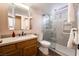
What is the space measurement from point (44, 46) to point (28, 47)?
0.83 ft

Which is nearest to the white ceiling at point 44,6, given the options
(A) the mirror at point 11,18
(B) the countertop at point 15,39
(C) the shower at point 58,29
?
(C) the shower at point 58,29

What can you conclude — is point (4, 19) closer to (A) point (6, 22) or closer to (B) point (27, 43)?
(A) point (6, 22)

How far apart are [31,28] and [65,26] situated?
52 cm

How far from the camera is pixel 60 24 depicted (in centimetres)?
151

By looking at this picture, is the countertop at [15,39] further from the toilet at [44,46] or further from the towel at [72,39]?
the towel at [72,39]

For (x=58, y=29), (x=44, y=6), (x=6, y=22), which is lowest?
(x=58, y=29)

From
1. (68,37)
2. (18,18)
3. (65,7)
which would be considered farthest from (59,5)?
(18,18)

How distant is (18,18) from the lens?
150 centimetres

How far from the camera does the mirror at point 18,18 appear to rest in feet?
4.82

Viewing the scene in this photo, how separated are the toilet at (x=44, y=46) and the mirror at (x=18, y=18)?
324 millimetres

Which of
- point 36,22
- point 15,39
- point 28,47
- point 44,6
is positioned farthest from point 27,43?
point 44,6

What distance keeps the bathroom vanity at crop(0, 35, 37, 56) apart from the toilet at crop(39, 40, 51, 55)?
10cm

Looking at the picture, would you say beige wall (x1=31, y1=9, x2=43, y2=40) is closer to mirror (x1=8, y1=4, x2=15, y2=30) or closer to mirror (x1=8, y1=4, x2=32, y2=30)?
mirror (x1=8, y1=4, x2=32, y2=30)

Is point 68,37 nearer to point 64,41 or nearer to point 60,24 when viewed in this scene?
point 64,41
